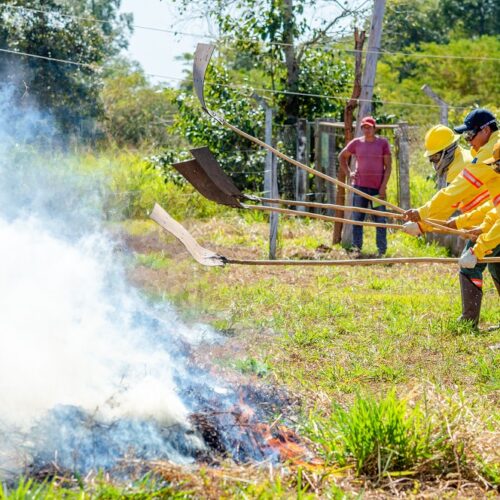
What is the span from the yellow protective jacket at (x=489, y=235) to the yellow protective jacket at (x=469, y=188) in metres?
0.37

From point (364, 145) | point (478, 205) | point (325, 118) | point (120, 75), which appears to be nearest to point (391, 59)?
point (120, 75)

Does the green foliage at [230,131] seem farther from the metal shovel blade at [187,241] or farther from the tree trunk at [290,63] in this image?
the metal shovel blade at [187,241]

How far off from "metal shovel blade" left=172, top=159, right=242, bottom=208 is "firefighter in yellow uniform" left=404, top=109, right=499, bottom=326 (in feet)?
4.49

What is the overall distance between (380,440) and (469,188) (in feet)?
9.97

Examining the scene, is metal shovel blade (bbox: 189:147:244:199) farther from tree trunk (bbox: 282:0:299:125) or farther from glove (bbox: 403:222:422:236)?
tree trunk (bbox: 282:0:299:125)

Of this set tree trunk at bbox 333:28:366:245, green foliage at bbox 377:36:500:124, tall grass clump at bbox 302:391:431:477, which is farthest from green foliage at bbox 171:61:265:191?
green foliage at bbox 377:36:500:124

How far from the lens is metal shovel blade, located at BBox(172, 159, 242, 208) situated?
604 centimetres

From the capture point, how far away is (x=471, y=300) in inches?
272

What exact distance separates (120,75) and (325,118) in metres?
20.6

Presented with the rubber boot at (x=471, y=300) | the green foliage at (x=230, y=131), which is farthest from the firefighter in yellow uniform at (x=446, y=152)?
the green foliage at (x=230, y=131)

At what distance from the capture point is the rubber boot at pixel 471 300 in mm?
6906

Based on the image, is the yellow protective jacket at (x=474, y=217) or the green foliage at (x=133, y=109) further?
the green foliage at (x=133, y=109)

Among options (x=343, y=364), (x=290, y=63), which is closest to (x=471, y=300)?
(x=343, y=364)

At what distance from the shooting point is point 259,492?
139 inches
